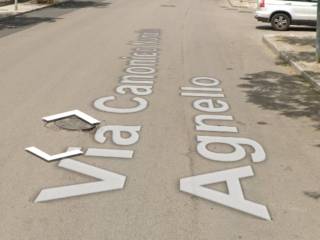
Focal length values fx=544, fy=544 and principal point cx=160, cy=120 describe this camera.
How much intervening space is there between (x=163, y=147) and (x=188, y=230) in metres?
2.27

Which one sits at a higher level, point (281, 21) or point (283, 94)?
point (281, 21)

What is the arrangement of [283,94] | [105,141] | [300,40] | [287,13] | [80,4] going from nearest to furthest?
[105,141], [283,94], [300,40], [287,13], [80,4]

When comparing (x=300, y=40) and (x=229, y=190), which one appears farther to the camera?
(x=300, y=40)

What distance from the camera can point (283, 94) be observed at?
399 inches

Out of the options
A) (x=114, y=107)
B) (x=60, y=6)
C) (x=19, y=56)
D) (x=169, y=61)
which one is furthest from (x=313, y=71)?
(x=60, y=6)

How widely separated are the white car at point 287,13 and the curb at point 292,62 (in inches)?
135

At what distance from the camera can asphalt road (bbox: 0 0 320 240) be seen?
4812mm

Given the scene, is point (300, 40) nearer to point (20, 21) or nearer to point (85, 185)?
point (20, 21)

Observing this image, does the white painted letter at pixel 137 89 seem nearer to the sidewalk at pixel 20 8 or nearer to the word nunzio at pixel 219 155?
the word nunzio at pixel 219 155

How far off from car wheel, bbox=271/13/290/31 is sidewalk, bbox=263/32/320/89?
3.80 feet

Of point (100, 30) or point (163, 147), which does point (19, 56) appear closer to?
point (100, 30)

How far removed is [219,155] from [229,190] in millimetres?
1057

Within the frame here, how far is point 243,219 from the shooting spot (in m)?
4.93

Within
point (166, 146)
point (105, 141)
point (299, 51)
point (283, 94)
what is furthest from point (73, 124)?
point (299, 51)
